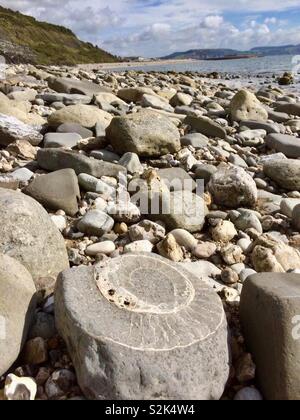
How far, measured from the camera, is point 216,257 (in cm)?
325

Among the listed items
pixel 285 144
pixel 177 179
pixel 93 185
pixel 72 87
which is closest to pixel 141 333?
pixel 93 185

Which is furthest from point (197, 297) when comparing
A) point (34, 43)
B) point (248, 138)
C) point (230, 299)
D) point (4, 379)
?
point (34, 43)

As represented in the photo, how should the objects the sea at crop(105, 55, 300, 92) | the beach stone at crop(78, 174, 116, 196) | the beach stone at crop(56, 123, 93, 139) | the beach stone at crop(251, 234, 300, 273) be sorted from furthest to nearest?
the sea at crop(105, 55, 300, 92), the beach stone at crop(56, 123, 93, 139), the beach stone at crop(78, 174, 116, 196), the beach stone at crop(251, 234, 300, 273)

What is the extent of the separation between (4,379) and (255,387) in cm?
121

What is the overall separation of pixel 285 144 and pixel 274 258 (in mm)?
3463

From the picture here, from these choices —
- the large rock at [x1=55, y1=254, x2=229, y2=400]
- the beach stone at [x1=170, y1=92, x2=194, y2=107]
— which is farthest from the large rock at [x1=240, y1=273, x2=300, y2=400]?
the beach stone at [x1=170, y1=92, x2=194, y2=107]

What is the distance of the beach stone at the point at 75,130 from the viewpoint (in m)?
5.32

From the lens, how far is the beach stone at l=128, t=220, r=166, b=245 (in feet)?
10.8

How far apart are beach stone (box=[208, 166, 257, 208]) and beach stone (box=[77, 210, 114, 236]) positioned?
4.25ft

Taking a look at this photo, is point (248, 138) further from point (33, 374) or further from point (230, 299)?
point (33, 374)

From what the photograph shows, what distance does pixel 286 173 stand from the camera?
476cm

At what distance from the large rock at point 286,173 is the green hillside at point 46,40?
30.7 metres

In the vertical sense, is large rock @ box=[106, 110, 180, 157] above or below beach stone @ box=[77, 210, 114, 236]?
above

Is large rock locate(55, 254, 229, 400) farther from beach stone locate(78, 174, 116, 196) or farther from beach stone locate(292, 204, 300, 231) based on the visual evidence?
beach stone locate(292, 204, 300, 231)
